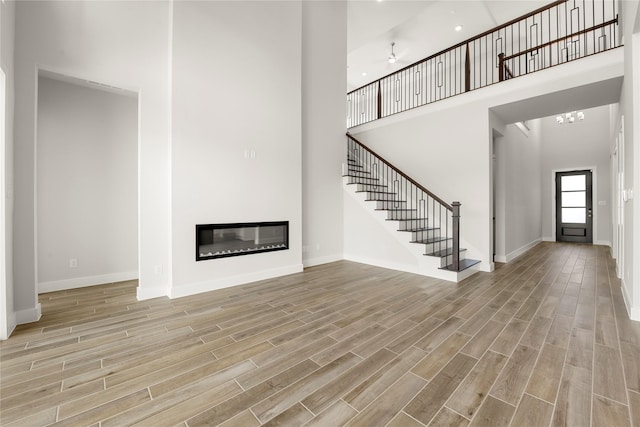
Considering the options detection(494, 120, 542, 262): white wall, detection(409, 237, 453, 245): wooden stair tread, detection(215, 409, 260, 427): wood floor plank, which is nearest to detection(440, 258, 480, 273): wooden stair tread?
detection(409, 237, 453, 245): wooden stair tread

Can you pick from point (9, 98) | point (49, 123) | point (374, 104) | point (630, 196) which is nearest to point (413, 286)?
point (630, 196)

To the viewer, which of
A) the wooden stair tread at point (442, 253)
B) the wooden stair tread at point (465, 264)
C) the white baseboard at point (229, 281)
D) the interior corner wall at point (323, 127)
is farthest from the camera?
the interior corner wall at point (323, 127)

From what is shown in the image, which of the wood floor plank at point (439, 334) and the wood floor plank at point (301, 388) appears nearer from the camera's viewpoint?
the wood floor plank at point (301, 388)

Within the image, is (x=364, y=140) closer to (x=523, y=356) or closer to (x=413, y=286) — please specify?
(x=413, y=286)

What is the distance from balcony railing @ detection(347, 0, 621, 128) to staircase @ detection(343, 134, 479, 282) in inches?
55.3

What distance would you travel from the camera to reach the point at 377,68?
8.83 meters

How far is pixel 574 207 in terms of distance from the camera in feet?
27.3

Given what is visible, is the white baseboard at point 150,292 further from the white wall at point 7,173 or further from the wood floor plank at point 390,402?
the wood floor plank at point 390,402

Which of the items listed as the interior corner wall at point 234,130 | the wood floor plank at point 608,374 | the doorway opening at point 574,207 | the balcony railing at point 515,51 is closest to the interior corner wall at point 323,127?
the interior corner wall at point 234,130

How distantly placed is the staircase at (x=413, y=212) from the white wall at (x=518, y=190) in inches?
52.8

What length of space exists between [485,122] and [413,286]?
10.5 ft

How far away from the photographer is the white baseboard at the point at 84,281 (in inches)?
143

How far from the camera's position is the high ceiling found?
5.93 meters

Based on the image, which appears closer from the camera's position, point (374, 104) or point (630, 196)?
point (630, 196)
